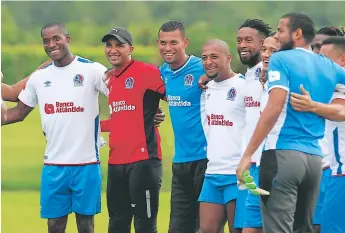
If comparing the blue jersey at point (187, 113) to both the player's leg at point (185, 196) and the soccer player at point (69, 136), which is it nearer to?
the player's leg at point (185, 196)

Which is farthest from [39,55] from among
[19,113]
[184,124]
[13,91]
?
[184,124]

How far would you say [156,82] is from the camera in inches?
398

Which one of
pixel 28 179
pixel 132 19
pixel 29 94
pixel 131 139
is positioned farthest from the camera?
pixel 132 19

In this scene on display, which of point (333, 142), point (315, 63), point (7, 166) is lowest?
point (7, 166)

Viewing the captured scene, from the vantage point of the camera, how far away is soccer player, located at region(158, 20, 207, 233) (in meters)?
9.90

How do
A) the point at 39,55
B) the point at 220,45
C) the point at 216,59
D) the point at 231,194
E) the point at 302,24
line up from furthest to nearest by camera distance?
the point at 39,55
the point at 220,45
the point at 216,59
the point at 231,194
the point at 302,24

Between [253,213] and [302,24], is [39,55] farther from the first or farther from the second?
[302,24]

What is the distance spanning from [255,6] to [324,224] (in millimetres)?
25377

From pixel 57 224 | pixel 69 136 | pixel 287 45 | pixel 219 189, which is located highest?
pixel 287 45

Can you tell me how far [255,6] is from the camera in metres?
34.6

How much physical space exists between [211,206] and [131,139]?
41.7 inches

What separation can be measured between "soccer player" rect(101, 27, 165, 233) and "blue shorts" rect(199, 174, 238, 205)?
708 mm

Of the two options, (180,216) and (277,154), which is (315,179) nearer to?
(277,154)

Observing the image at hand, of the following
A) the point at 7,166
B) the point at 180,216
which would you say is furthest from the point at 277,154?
the point at 7,166
